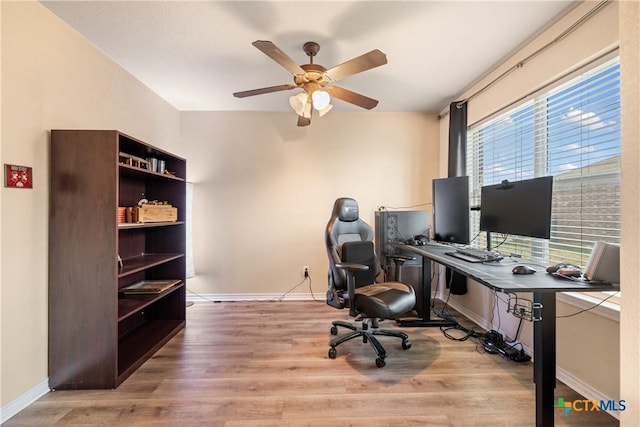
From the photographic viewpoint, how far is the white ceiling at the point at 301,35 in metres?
1.64

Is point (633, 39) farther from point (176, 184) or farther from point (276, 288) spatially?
point (276, 288)

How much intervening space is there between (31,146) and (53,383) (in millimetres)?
1507

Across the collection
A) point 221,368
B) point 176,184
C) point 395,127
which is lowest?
point 221,368

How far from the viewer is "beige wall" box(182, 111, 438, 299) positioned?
10.8 feet

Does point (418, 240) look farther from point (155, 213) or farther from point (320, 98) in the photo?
point (155, 213)

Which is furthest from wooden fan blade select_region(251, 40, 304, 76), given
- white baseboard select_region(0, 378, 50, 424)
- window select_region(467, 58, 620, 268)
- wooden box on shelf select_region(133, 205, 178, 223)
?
white baseboard select_region(0, 378, 50, 424)

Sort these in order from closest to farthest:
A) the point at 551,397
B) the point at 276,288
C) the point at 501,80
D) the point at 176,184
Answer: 1. the point at 551,397
2. the point at 501,80
3. the point at 176,184
4. the point at 276,288

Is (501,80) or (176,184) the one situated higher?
(501,80)

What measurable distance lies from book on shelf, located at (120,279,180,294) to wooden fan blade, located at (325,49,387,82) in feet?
7.27

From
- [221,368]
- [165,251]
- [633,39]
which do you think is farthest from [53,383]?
[633,39]

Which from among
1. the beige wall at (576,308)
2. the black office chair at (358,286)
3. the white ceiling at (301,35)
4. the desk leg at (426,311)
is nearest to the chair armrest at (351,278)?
the black office chair at (358,286)

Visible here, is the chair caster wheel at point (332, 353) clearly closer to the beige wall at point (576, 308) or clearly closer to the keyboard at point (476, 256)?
the keyboard at point (476, 256)

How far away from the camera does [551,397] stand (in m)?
1.26

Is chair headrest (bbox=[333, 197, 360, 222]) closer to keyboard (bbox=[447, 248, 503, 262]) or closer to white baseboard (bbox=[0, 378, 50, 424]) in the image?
keyboard (bbox=[447, 248, 503, 262])
